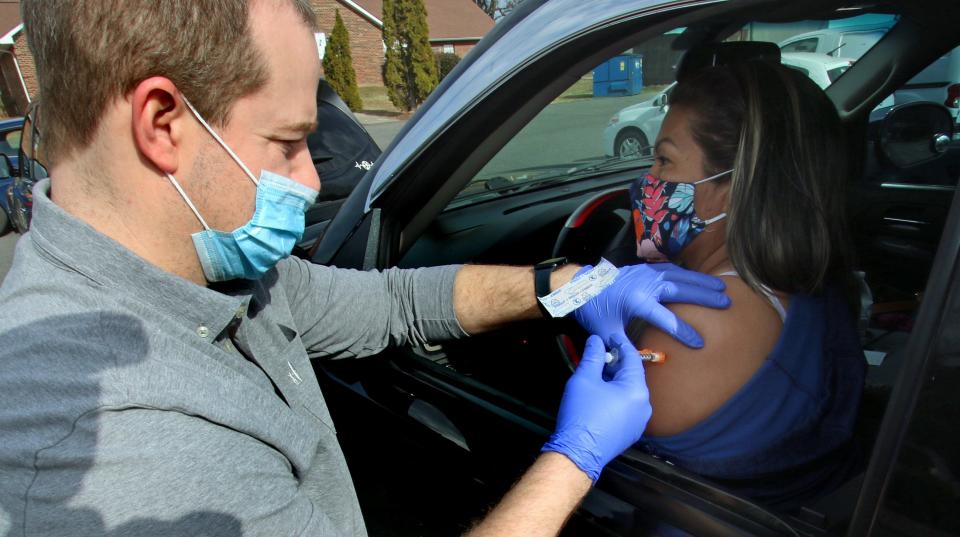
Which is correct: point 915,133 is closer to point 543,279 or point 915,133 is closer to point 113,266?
point 543,279

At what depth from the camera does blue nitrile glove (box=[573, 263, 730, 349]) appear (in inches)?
53.4

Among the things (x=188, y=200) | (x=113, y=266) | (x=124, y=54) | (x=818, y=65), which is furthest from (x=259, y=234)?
(x=818, y=65)

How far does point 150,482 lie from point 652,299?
3.57 feet

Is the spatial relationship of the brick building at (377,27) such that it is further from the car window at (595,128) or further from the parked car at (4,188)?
the car window at (595,128)

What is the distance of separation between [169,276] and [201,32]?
441 millimetres

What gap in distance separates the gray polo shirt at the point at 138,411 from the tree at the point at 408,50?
2262 cm

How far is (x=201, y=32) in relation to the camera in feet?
3.38

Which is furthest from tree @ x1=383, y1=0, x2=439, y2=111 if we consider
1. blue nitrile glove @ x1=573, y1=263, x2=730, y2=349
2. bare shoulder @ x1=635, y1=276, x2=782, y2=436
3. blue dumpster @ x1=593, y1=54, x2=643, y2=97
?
bare shoulder @ x1=635, y1=276, x2=782, y2=436

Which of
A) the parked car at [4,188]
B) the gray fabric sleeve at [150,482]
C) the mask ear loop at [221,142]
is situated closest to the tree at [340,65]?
the parked car at [4,188]

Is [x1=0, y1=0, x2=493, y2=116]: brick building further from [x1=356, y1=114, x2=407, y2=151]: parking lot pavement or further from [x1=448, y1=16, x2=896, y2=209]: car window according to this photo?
[x1=448, y1=16, x2=896, y2=209]: car window

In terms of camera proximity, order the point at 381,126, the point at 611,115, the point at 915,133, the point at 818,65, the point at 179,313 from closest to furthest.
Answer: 1. the point at 179,313
2. the point at 818,65
3. the point at 915,133
4. the point at 611,115
5. the point at 381,126

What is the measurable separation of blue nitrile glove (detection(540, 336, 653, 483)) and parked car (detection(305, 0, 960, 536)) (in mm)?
72

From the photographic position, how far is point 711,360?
4.27ft

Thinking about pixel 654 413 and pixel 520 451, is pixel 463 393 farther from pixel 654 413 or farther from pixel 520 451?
pixel 654 413
